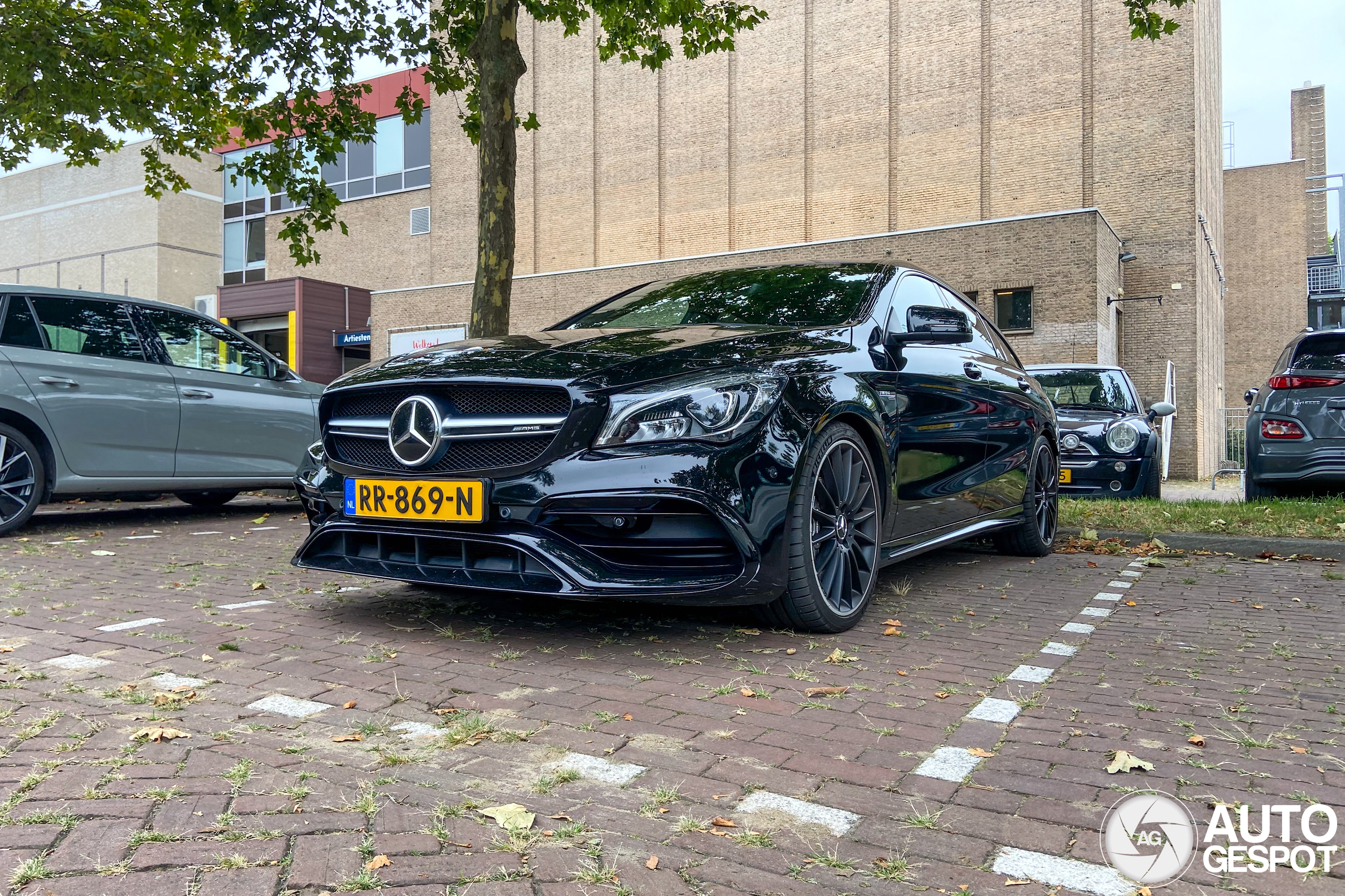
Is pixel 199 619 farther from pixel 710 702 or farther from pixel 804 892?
pixel 804 892

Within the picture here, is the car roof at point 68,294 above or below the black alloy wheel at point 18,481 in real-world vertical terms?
above

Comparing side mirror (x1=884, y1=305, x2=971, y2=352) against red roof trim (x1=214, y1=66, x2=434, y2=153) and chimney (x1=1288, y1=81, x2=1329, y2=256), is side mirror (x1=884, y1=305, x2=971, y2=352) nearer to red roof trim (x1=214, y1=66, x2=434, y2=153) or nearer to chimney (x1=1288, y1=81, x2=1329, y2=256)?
red roof trim (x1=214, y1=66, x2=434, y2=153)

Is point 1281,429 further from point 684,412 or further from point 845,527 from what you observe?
point 684,412

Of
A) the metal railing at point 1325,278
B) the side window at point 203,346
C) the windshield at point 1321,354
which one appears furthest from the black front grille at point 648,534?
the metal railing at point 1325,278

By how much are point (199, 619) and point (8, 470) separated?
3.59 metres

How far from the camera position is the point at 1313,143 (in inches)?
2067

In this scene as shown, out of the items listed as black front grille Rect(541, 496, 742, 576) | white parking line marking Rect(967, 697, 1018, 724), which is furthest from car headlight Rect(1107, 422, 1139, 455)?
black front grille Rect(541, 496, 742, 576)

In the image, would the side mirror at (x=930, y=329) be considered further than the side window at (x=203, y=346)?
No

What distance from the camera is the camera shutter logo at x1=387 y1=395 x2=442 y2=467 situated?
359 centimetres

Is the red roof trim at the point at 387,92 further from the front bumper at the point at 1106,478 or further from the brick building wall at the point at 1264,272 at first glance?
the brick building wall at the point at 1264,272

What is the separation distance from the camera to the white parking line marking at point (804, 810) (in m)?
2.11

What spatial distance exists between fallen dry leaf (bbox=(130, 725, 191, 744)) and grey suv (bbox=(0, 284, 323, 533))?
4.96 meters

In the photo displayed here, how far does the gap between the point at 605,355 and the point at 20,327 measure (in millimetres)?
5259

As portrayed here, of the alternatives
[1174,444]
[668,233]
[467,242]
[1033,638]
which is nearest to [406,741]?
[1033,638]
